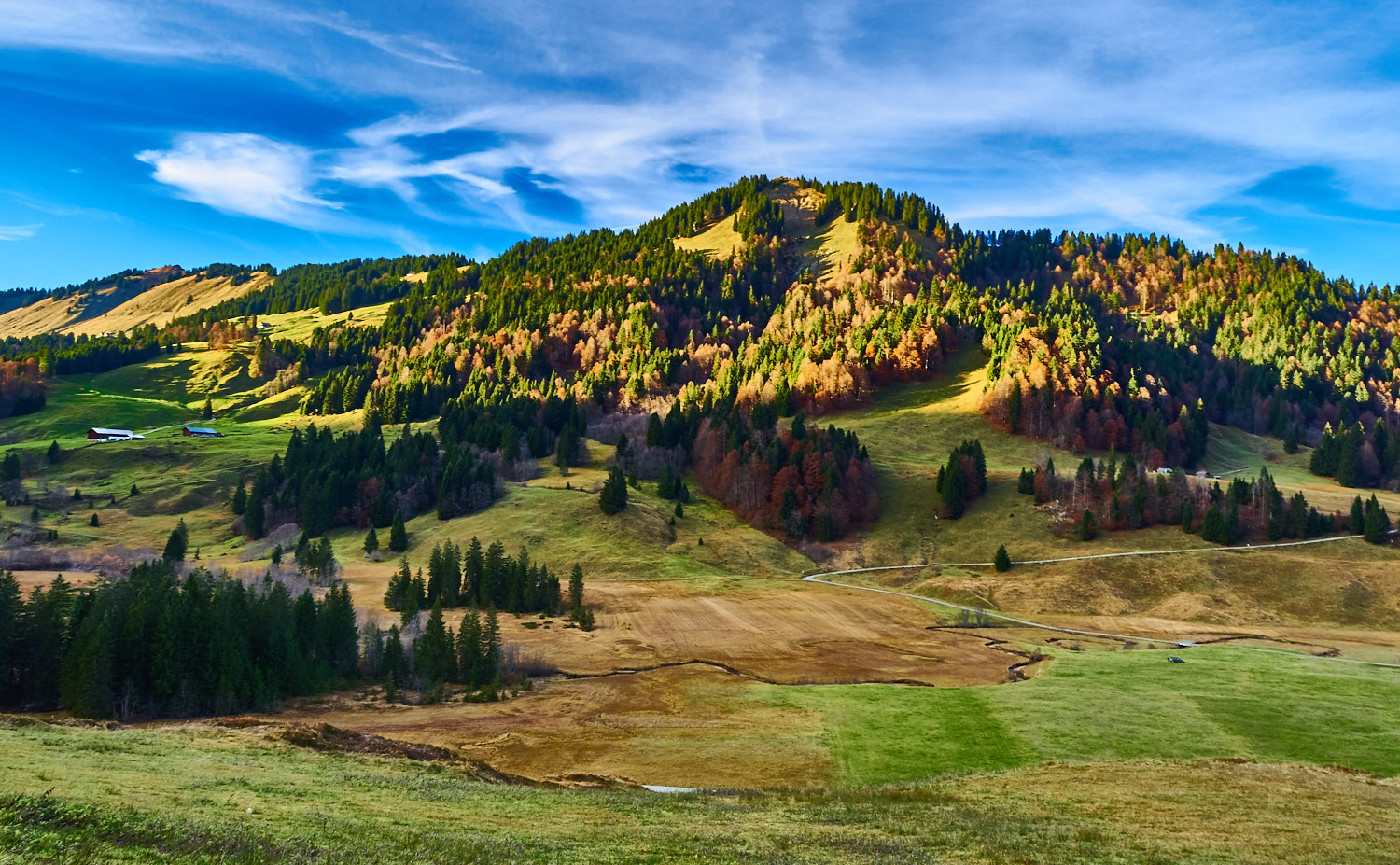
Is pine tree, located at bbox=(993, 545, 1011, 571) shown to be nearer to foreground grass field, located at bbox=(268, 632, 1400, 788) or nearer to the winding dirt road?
the winding dirt road

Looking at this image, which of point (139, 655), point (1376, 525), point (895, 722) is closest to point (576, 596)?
point (139, 655)

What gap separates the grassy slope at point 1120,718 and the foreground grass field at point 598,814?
5.68 meters

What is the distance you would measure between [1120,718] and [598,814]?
134 feet

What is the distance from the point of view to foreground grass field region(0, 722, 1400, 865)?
67.5 ft

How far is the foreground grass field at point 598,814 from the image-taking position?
2058 cm

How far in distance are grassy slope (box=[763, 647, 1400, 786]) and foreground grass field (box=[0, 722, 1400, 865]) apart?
18.6 ft

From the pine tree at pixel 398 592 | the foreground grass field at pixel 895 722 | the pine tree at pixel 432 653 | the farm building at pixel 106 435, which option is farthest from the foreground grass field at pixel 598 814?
the farm building at pixel 106 435

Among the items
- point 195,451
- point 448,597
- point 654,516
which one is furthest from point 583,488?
point 195,451

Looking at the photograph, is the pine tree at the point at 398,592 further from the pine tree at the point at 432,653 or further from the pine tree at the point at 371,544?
the pine tree at the point at 371,544

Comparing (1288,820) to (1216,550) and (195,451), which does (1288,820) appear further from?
(195,451)

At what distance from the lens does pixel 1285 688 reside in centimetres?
5978

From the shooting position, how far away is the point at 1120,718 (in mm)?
53375

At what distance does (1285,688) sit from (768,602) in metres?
56.8

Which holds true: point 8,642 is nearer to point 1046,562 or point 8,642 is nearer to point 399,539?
point 399,539
